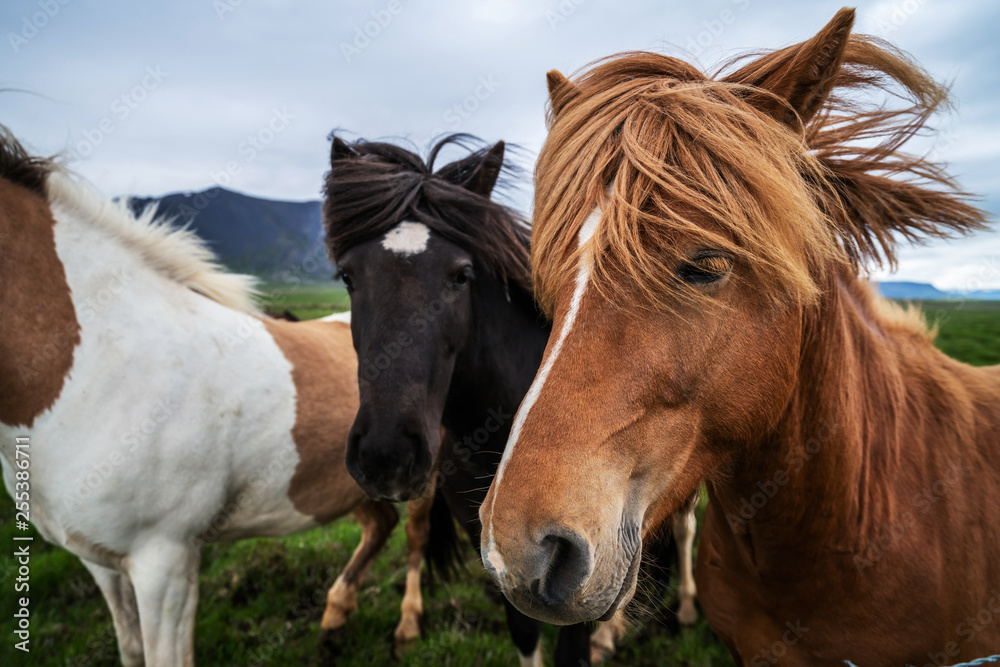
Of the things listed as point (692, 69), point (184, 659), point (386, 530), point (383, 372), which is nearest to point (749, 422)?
point (692, 69)

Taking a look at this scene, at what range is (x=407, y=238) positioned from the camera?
2.63 meters

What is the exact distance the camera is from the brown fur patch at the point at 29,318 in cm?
254

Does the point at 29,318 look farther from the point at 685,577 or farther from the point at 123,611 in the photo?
the point at 685,577

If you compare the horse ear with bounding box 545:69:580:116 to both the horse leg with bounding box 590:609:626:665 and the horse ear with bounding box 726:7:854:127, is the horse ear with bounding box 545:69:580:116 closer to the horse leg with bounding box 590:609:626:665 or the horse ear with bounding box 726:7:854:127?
the horse ear with bounding box 726:7:854:127

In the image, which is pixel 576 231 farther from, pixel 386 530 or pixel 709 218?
pixel 386 530

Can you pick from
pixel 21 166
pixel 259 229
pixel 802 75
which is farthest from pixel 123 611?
pixel 259 229

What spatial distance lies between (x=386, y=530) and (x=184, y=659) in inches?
77.1

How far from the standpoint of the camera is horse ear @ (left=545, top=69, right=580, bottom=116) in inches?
70.9

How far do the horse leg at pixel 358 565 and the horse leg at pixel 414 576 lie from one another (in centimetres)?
27

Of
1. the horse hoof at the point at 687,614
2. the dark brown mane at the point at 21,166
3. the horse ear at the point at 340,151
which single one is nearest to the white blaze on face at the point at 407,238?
the horse ear at the point at 340,151

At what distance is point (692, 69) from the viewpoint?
162 centimetres

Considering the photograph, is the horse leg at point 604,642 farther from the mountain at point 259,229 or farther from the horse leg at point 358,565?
the mountain at point 259,229

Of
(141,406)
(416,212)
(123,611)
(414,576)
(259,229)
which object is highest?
(416,212)

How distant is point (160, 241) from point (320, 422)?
1.58 meters
